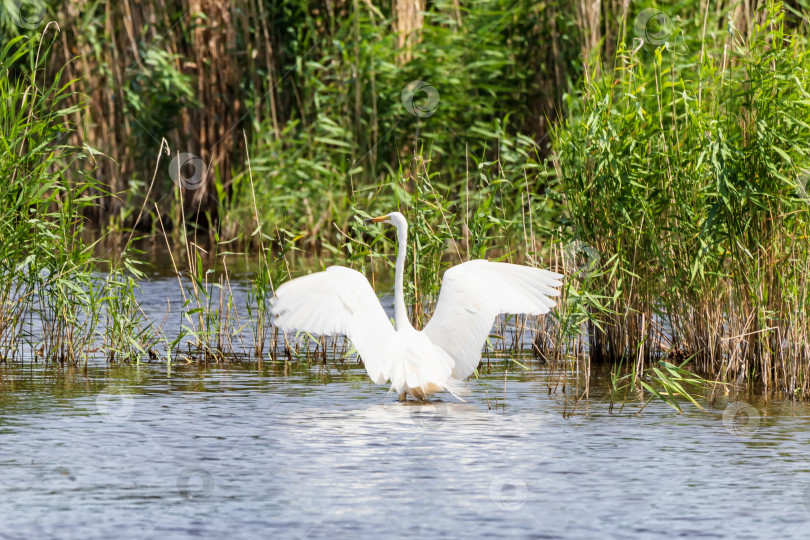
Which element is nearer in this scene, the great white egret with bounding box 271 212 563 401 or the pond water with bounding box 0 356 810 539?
the pond water with bounding box 0 356 810 539

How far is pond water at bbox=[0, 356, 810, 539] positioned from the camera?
5355 mm

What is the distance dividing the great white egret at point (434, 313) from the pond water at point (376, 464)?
308 millimetres

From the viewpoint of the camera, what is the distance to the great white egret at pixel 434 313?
25.3ft

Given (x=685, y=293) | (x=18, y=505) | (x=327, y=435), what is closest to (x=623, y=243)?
(x=685, y=293)

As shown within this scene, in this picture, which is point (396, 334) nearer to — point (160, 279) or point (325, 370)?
point (325, 370)

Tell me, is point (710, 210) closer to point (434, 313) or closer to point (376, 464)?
point (434, 313)

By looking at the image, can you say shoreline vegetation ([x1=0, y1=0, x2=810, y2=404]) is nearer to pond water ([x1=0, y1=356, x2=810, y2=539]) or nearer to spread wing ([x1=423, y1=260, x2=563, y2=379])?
spread wing ([x1=423, y1=260, x2=563, y2=379])

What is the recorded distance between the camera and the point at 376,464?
249 inches

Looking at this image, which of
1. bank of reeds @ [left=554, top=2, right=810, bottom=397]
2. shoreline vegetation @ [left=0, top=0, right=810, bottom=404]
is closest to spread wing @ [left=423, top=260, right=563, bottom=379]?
shoreline vegetation @ [left=0, top=0, right=810, bottom=404]

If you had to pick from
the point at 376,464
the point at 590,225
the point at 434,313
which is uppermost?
the point at 590,225

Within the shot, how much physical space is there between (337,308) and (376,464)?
173 centimetres

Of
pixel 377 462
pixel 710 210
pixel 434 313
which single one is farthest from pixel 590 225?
pixel 377 462

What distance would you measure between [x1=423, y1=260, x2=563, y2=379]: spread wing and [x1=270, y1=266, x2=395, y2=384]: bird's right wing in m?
0.33

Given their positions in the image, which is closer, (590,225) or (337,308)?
(337,308)
